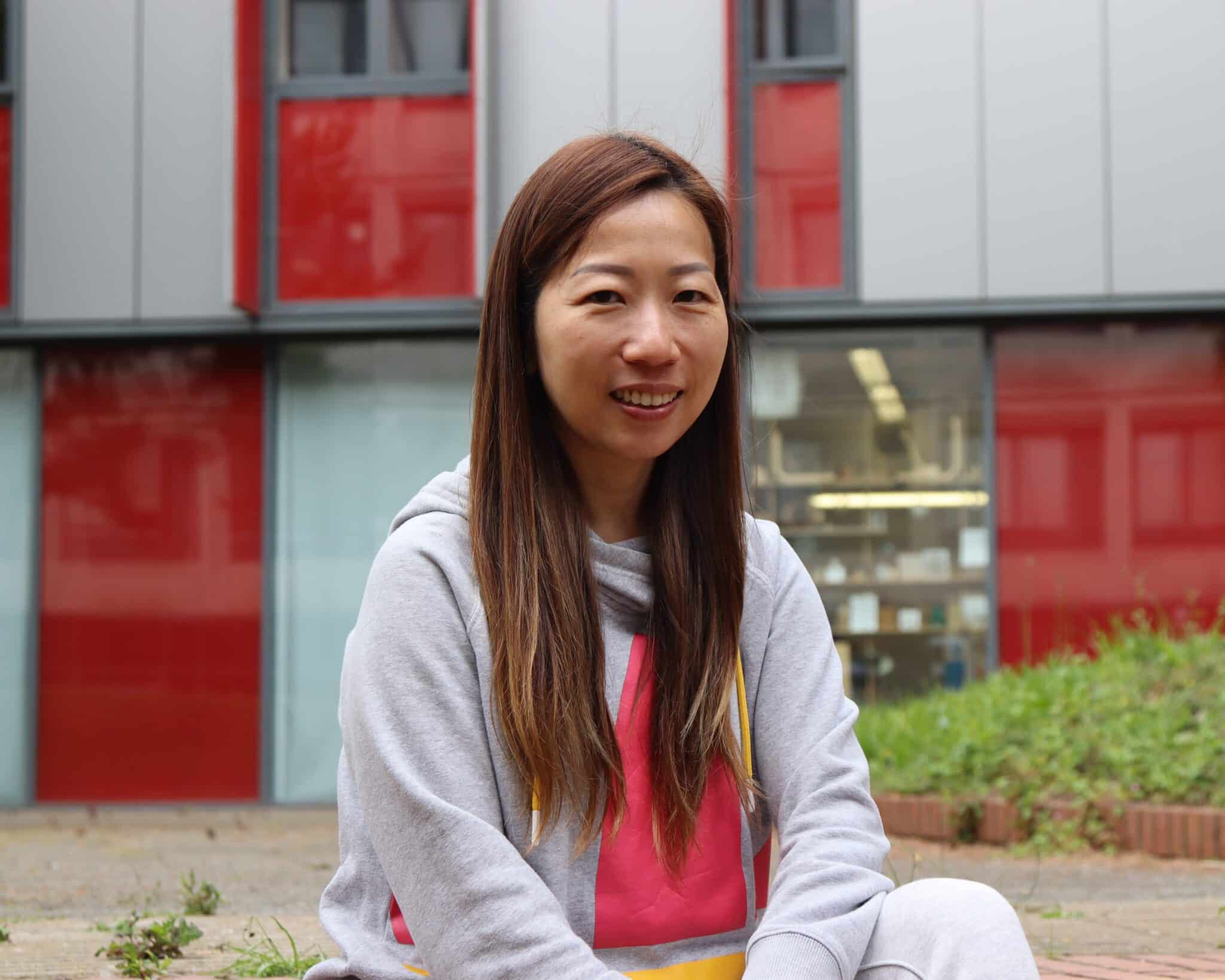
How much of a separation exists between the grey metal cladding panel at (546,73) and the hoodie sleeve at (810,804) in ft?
26.4

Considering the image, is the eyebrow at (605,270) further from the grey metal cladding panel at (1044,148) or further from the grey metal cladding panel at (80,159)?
the grey metal cladding panel at (80,159)

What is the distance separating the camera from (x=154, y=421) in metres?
10.6

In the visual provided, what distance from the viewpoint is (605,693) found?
2191mm

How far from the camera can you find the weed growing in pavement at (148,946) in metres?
3.43

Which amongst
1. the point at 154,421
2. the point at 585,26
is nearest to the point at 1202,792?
the point at 585,26

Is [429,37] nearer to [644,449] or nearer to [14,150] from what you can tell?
[14,150]

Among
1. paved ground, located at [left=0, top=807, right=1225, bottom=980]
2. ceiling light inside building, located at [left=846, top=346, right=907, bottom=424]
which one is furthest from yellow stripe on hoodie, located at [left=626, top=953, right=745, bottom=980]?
ceiling light inside building, located at [left=846, top=346, right=907, bottom=424]

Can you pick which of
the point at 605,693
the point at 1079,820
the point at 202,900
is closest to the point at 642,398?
the point at 605,693

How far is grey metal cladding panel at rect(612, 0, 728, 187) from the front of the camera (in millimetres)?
10062

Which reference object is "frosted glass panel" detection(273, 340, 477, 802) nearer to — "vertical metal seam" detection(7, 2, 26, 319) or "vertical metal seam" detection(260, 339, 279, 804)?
"vertical metal seam" detection(260, 339, 279, 804)

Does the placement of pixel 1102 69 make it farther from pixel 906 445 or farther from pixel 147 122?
pixel 147 122

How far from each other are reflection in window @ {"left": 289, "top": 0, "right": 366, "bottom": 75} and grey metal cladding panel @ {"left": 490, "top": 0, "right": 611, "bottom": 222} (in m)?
0.94

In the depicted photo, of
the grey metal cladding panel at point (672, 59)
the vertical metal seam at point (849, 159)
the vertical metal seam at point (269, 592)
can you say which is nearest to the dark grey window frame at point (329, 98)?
the vertical metal seam at point (269, 592)

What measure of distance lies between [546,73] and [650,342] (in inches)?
329
